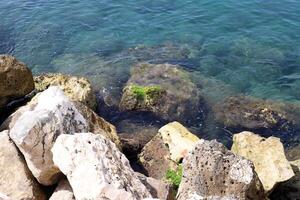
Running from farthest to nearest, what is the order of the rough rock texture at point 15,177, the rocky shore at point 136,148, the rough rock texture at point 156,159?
the rough rock texture at point 156,159 < the rough rock texture at point 15,177 < the rocky shore at point 136,148

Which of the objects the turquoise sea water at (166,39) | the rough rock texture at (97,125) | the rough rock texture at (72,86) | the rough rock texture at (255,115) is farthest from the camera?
the turquoise sea water at (166,39)

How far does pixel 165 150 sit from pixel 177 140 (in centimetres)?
44

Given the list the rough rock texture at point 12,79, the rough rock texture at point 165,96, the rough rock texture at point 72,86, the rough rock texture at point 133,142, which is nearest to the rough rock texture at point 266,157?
the rough rock texture at point 133,142

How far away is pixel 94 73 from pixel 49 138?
9.53 m

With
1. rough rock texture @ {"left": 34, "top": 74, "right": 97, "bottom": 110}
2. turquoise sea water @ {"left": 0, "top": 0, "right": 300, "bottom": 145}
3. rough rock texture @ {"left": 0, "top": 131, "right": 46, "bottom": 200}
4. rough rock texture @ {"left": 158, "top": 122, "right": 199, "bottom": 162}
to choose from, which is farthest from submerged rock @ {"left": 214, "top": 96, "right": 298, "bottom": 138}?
rough rock texture @ {"left": 0, "top": 131, "right": 46, "bottom": 200}

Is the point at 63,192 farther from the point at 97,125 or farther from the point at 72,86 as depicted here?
the point at 72,86

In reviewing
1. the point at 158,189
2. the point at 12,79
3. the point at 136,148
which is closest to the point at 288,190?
the point at 158,189

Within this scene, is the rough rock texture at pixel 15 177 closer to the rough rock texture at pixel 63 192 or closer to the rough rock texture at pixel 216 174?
the rough rock texture at pixel 63 192

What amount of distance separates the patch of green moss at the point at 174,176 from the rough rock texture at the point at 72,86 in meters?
3.84

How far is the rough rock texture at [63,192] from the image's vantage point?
8.67m

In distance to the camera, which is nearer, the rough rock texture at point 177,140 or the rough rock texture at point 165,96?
the rough rock texture at point 177,140

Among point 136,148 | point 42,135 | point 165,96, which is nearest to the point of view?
point 42,135

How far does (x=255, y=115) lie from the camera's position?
1560cm

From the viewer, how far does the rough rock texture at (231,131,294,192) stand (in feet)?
36.3
